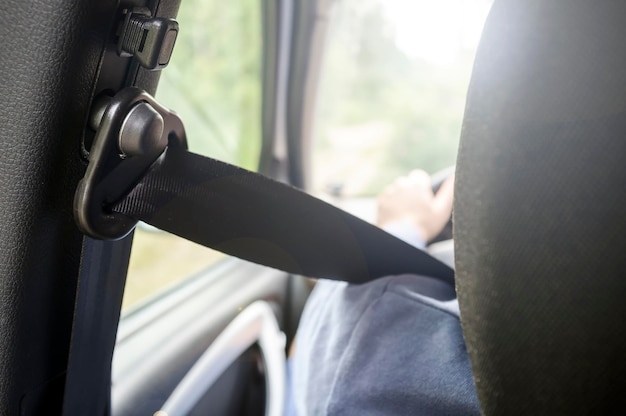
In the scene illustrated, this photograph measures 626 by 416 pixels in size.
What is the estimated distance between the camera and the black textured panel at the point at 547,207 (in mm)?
438

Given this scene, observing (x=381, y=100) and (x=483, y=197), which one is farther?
(x=381, y=100)

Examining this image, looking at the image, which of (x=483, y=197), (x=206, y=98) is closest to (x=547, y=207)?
(x=483, y=197)

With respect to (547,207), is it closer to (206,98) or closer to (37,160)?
(37,160)

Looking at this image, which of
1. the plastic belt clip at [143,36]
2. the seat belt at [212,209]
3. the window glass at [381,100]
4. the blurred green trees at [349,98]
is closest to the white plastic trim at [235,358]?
the seat belt at [212,209]

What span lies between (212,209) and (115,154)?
0.14 m

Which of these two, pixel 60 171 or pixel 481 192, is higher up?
pixel 481 192

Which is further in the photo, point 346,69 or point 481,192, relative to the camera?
point 346,69

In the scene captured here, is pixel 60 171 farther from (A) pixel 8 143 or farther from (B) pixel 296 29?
(B) pixel 296 29

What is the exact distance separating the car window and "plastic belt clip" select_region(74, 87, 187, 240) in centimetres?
56

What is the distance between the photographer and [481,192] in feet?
1.56

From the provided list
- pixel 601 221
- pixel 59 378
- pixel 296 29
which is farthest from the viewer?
pixel 296 29

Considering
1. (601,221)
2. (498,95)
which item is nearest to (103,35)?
(498,95)

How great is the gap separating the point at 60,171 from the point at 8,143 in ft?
0.15

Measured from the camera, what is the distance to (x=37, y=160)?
19.0 inches
